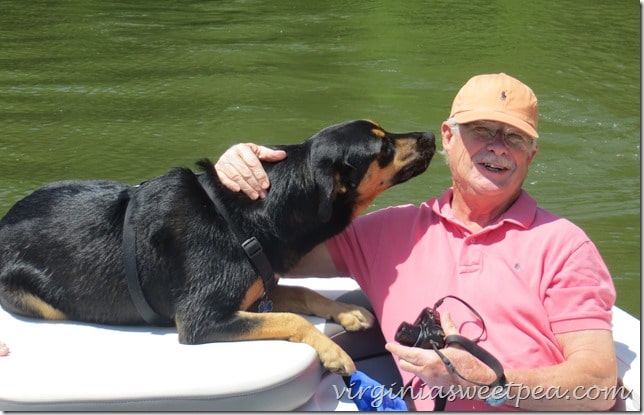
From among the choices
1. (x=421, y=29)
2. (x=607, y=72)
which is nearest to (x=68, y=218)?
(x=607, y=72)

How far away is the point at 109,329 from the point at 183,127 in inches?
239

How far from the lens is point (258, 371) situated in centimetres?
336

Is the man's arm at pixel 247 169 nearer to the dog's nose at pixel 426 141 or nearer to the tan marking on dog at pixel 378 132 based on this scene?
the tan marking on dog at pixel 378 132

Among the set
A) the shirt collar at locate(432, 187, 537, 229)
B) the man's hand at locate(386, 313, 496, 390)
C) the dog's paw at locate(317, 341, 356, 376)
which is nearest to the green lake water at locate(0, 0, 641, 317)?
the shirt collar at locate(432, 187, 537, 229)

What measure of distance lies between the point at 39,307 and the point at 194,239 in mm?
732

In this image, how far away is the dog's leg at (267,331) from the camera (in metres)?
3.62

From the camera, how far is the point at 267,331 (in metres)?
3.66

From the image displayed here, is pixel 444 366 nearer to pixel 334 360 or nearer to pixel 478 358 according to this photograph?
pixel 478 358

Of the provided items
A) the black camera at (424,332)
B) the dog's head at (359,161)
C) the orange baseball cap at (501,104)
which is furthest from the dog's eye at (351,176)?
the black camera at (424,332)

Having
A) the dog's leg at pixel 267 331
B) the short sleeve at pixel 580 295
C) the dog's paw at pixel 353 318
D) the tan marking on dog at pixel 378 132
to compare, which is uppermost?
the tan marking on dog at pixel 378 132

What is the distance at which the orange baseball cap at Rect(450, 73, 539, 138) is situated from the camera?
3607mm

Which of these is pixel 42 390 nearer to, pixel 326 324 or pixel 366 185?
pixel 326 324

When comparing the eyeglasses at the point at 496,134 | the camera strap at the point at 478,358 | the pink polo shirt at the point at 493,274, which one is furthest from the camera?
the eyeglasses at the point at 496,134

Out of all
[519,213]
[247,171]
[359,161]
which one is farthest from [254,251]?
[519,213]
